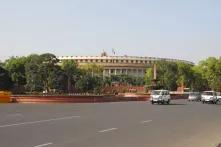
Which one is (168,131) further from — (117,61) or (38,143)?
(117,61)

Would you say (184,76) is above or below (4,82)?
above

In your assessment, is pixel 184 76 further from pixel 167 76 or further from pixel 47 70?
pixel 47 70

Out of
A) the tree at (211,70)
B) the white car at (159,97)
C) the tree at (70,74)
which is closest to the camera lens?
the white car at (159,97)

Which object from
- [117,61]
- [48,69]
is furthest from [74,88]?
[117,61]

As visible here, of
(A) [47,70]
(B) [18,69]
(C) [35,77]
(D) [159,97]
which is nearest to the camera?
(D) [159,97]

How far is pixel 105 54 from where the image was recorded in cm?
19688

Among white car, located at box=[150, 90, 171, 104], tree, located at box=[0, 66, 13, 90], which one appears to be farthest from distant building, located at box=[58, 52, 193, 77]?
white car, located at box=[150, 90, 171, 104]

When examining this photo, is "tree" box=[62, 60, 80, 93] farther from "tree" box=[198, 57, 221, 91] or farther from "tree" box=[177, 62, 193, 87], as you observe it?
"tree" box=[198, 57, 221, 91]

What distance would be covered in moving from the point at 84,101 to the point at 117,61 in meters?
125

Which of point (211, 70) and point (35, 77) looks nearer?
point (35, 77)

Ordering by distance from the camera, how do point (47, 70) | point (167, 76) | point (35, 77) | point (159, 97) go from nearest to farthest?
point (159, 97), point (35, 77), point (47, 70), point (167, 76)

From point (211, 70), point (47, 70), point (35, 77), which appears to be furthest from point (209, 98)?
point (211, 70)

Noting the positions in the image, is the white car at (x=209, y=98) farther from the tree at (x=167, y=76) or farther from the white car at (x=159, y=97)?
the tree at (x=167, y=76)

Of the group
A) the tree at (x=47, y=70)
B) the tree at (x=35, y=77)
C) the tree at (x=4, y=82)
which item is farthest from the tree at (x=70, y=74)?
the tree at (x=35, y=77)
